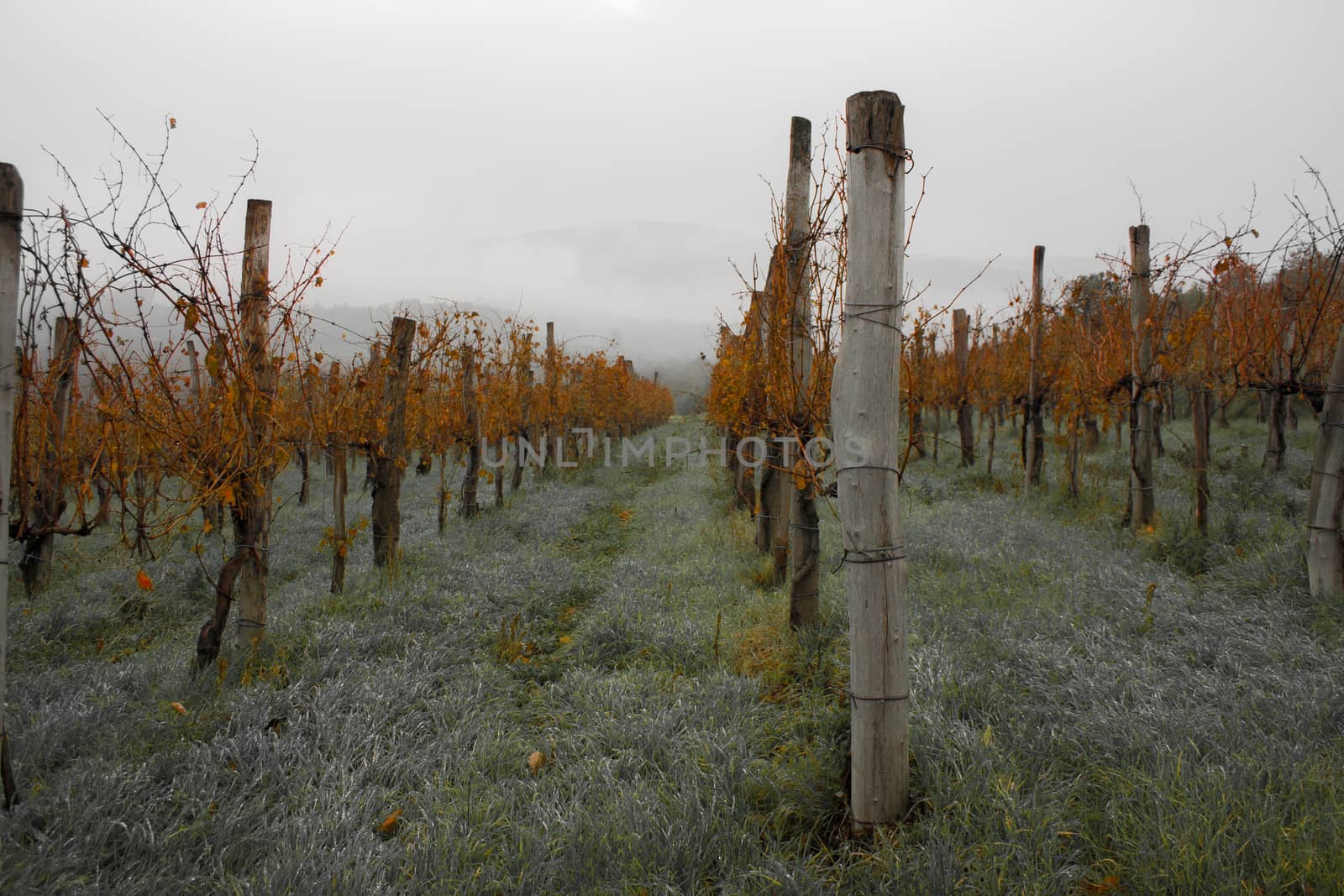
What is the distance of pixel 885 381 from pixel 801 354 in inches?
106

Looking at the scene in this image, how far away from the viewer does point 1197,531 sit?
256 inches

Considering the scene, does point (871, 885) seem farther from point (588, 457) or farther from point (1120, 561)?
point (588, 457)

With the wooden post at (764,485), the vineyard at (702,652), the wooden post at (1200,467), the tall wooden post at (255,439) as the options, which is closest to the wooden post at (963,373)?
the vineyard at (702,652)

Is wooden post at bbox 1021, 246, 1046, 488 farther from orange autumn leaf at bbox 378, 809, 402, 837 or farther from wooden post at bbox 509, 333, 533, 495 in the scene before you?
orange autumn leaf at bbox 378, 809, 402, 837

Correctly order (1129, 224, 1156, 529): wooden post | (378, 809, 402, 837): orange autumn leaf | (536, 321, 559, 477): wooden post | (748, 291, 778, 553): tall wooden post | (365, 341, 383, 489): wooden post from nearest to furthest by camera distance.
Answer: (378, 809, 402, 837): orange autumn leaf
(748, 291, 778, 553): tall wooden post
(365, 341, 383, 489): wooden post
(1129, 224, 1156, 529): wooden post
(536, 321, 559, 477): wooden post

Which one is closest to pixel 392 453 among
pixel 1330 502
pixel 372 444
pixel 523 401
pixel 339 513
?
pixel 372 444

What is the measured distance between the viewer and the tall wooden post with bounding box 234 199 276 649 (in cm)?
432

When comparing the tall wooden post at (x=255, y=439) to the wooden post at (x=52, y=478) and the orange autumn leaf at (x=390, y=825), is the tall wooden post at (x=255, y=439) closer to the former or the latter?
the wooden post at (x=52, y=478)

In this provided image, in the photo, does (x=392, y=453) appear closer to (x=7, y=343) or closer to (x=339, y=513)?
(x=339, y=513)

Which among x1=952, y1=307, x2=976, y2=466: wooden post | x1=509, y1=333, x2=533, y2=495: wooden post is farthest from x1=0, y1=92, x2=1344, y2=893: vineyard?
x1=952, y1=307, x2=976, y2=466: wooden post

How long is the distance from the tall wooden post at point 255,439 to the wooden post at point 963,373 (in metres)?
14.5

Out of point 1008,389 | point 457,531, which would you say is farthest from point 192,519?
point 1008,389

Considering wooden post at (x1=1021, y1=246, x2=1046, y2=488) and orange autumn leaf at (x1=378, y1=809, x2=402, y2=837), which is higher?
wooden post at (x1=1021, y1=246, x2=1046, y2=488)

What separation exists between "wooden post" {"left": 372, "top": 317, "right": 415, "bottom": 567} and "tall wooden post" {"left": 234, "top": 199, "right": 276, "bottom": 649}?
2285 millimetres
